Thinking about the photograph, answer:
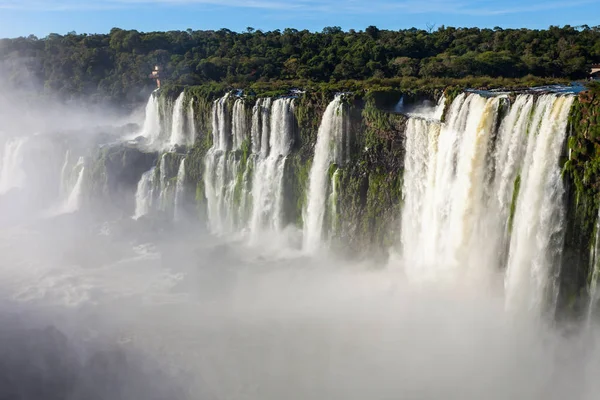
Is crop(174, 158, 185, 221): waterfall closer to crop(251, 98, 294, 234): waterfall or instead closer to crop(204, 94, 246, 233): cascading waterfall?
crop(204, 94, 246, 233): cascading waterfall

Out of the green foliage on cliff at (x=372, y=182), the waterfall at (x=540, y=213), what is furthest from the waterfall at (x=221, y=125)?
the waterfall at (x=540, y=213)

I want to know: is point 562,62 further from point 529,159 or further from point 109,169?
point 109,169

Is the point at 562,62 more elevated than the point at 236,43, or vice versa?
the point at 236,43

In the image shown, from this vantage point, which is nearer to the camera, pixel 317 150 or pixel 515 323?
pixel 515 323

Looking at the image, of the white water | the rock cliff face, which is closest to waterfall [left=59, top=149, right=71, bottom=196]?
the rock cliff face

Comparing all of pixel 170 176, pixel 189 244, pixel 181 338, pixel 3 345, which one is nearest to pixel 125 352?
pixel 181 338

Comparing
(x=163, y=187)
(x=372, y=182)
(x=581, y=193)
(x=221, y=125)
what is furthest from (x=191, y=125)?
(x=581, y=193)

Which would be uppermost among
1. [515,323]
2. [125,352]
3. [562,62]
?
[562,62]
